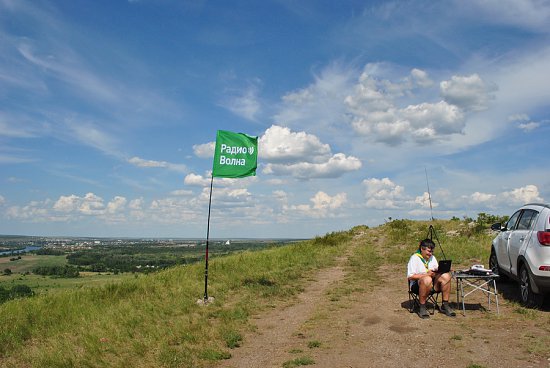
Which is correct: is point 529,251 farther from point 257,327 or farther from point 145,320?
point 145,320

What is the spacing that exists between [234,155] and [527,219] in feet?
23.2

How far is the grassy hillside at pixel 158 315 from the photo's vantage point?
263 inches

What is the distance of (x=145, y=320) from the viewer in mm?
8789

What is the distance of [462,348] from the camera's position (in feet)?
20.9

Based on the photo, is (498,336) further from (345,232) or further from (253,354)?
(345,232)

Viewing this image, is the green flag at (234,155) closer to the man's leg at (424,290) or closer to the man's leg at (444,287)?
the man's leg at (424,290)

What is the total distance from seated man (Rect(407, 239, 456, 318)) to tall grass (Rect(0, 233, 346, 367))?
12.1ft

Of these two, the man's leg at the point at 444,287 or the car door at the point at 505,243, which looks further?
the car door at the point at 505,243

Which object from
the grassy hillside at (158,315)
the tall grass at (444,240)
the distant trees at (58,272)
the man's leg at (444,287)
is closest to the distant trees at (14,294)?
the grassy hillside at (158,315)

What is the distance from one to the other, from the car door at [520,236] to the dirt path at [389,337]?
1.02m

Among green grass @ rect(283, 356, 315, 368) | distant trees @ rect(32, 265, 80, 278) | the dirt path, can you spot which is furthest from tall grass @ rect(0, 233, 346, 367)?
distant trees @ rect(32, 265, 80, 278)

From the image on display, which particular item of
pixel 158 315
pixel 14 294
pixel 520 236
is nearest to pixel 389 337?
pixel 520 236

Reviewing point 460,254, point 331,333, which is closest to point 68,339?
point 331,333

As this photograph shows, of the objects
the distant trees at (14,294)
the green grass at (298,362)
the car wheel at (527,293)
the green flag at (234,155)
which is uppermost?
the green flag at (234,155)
